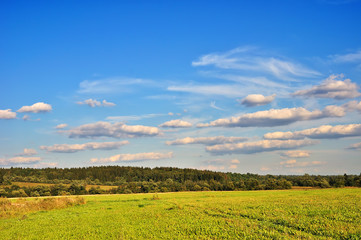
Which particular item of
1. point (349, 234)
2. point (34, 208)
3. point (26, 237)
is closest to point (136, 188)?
point (34, 208)

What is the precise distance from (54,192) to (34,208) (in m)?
73.6

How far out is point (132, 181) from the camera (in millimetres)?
165000

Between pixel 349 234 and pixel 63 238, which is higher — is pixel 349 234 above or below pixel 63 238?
above

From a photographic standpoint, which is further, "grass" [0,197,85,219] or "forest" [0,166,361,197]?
"forest" [0,166,361,197]

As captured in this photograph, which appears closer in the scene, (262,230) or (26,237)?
(262,230)

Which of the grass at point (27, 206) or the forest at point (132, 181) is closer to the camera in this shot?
the grass at point (27, 206)

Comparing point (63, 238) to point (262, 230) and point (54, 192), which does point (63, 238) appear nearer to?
point (262, 230)

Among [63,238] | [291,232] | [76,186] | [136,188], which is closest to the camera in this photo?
[291,232]

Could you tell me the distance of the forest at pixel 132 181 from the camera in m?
114

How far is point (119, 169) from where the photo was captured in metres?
193

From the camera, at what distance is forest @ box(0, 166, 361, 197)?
113938mm

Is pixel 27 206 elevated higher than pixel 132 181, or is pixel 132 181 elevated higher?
pixel 27 206

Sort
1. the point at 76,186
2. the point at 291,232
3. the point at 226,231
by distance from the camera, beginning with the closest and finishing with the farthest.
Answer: the point at 291,232 → the point at 226,231 → the point at 76,186

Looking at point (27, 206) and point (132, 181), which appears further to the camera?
point (132, 181)
